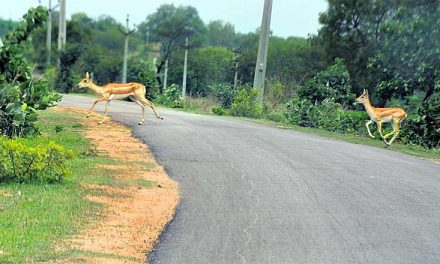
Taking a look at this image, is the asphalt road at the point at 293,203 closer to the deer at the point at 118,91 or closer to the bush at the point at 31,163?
the bush at the point at 31,163

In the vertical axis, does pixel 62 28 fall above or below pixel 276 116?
above

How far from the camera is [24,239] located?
705 centimetres

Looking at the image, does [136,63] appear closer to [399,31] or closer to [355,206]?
[399,31]

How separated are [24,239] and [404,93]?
71.5 ft

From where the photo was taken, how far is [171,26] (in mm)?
48562

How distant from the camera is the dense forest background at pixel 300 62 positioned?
2492cm

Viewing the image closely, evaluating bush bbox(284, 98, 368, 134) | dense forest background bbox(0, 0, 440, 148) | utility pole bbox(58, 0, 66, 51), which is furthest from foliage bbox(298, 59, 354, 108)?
utility pole bbox(58, 0, 66, 51)

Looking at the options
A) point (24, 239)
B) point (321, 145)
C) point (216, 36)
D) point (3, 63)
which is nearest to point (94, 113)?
point (3, 63)

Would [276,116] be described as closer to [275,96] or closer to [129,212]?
[275,96]

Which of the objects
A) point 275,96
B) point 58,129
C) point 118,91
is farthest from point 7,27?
point 275,96

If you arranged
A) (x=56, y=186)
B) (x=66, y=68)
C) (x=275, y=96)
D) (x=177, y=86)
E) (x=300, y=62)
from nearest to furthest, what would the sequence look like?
(x=56, y=186) < (x=275, y=96) < (x=177, y=86) < (x=66, y=68) < (x=300, y=62)

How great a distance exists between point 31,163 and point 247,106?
18506mm

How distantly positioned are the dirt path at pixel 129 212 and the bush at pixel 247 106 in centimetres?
1381

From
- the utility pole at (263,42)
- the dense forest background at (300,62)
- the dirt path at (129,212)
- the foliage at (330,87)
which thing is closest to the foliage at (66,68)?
the dense forest background at (300,62)
